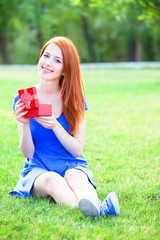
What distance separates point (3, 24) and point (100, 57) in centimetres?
1229

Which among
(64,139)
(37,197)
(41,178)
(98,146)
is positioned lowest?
(98,146)

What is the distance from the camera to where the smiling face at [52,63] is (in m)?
3.41

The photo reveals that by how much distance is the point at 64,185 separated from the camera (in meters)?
3.19

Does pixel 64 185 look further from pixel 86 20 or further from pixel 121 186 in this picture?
pixel 86 20

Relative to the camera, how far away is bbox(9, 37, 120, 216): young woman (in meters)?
3.23

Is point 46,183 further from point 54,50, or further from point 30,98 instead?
point 54,50

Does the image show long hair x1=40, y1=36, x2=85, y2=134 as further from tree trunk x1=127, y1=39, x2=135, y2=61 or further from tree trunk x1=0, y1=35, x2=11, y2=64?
tree trunk x1=127, y1=39, x2=135, y2=61

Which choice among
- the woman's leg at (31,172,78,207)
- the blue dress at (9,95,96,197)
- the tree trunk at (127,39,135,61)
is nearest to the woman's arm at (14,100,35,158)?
the blue dress at (9,95,96,197)

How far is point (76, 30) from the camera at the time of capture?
136ft

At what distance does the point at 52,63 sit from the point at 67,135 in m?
0.69

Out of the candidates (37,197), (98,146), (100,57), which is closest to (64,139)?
(37,197)

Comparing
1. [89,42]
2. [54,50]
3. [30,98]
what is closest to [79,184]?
[30,98]

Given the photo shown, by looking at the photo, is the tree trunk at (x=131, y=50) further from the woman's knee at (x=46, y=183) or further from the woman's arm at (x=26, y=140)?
the woman's knee at (x=46, y=183)

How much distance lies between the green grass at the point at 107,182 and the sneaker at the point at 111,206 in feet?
0.19
